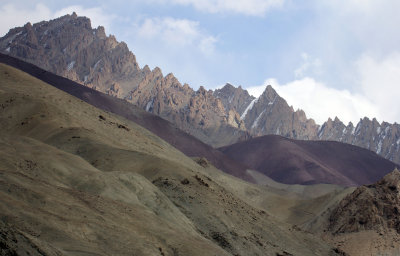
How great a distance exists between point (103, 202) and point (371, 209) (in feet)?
216

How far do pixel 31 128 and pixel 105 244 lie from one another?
169ft

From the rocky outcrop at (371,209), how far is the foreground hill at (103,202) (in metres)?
22.7

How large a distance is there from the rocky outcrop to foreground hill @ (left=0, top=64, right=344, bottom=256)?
22710mm

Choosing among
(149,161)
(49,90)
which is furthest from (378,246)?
(49,90)

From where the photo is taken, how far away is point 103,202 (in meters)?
43.7

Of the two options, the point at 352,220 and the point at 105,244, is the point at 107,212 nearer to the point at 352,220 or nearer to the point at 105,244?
the point at 105,244

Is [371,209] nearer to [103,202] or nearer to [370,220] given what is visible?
[370,220]

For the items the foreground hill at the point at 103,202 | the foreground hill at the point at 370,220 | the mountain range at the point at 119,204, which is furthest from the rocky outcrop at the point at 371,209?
the foreground hill at the point at 103,202

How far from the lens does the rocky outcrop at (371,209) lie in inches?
3728

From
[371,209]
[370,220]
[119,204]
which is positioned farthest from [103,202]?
[371,209]

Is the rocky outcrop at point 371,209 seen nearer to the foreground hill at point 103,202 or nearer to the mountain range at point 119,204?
the mountain range at point 119,204

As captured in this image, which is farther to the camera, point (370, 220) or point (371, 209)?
point (371, 209)

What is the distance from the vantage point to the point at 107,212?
41156 mm

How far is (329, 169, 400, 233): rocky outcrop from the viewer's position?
94.7 meters
